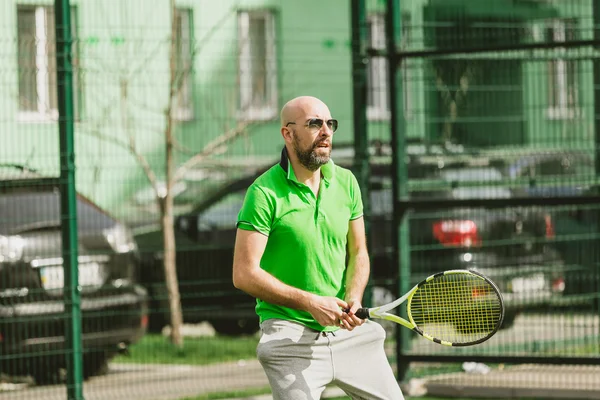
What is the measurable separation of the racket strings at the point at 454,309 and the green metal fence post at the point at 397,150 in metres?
3.40

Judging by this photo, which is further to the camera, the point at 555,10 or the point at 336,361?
the point at 555,10

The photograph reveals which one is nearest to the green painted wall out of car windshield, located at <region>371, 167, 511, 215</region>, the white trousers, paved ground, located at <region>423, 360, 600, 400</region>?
car windshield, located at <region>371, 167, 511, 215</region>

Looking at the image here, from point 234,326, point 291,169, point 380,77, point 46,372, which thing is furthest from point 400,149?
point 291,169

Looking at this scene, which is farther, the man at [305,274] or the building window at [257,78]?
the building window at [257,78]

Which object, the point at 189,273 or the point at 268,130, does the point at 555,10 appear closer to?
the point at 268,130

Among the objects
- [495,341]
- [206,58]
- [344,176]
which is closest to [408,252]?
[495,341]

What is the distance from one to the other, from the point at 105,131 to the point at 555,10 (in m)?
3.97

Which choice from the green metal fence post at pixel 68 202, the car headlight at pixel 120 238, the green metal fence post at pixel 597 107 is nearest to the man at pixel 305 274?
the green metal fence post at pixel 68 202

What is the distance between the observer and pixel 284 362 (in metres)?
5.96

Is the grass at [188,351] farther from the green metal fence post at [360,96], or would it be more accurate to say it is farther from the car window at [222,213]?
the green metal fence post at [360,96]

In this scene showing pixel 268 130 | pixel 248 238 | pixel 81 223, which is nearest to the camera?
pixel 248 238

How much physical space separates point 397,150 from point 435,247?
1107 millimetres

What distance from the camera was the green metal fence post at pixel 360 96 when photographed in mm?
10008

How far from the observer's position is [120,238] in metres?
10.1
